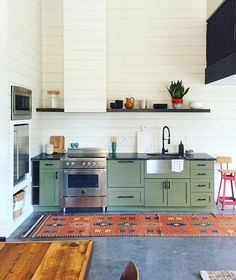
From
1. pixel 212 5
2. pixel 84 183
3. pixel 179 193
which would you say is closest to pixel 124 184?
pixel 84 183

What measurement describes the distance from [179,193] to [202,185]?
388 millimetres

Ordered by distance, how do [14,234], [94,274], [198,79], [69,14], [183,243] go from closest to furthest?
[94,274]
[183,243]
[14,234]
[69,14]
[198,79]

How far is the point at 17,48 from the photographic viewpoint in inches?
206

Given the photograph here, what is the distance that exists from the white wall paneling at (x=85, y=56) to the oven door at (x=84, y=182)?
1077 millimetres

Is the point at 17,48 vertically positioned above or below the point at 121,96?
above

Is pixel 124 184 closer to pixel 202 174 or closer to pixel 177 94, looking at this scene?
pixel 202 174

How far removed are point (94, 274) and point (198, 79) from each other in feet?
13.6

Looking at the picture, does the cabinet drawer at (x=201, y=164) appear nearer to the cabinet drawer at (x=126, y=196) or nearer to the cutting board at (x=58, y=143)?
the cabinet drawer at (x=126, y=196)

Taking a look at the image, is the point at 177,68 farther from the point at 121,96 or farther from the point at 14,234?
the point at 14,234

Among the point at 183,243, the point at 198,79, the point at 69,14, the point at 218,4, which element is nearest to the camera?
the point at 183,243

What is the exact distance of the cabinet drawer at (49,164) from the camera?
6051 mm

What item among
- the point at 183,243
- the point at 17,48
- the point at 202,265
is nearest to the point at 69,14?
the point at 17,48

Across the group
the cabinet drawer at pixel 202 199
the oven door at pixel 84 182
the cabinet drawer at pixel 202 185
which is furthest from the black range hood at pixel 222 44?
the oven door at pixel 84 182

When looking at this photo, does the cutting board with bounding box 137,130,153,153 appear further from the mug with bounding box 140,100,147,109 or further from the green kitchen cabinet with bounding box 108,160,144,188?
the green kitchen cabinet with bounding box 108,160,144,188
